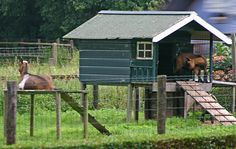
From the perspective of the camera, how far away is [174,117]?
14109 mm

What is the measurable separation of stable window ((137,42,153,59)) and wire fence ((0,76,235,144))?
2.13 ft

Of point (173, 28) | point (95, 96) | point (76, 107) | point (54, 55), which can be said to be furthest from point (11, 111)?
point (54, 55)

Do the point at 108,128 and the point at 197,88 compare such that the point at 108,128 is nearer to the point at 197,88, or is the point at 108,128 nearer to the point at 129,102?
the point at 129,102

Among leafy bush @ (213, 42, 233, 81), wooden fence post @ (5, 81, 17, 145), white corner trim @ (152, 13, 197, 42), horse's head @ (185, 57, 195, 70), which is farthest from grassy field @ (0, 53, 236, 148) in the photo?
leafy bush @ (213, 42, 233, 81)

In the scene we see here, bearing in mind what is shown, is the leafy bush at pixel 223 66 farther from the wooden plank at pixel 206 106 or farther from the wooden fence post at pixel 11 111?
the wooden fence post at pixel 11 111

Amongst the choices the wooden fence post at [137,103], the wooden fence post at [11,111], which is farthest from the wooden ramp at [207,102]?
the wooden fence post at [11,111]

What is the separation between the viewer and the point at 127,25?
13992mm

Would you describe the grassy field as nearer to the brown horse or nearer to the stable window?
the brown horse

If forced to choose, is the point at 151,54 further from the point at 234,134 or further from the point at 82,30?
the point at 234,134

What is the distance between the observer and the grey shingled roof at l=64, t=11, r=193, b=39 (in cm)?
1338

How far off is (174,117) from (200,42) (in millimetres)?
3446

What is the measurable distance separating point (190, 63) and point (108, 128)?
9.29 feet

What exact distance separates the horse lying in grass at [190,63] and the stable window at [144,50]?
90 centimetres

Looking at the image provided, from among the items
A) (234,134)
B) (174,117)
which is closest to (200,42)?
(174,117)
